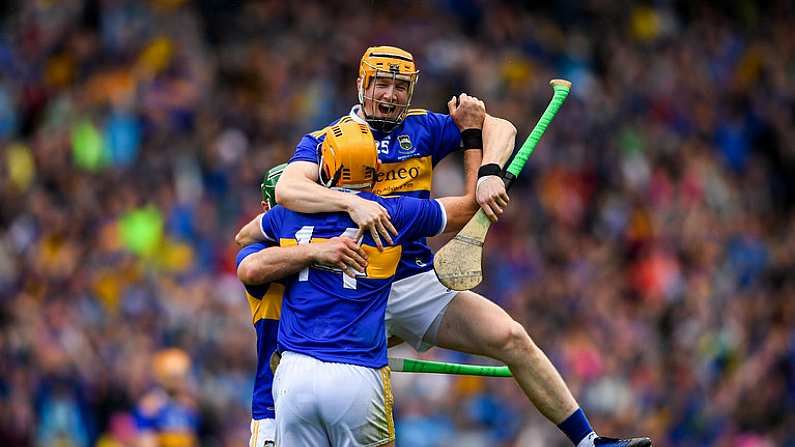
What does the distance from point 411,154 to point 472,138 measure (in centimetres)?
34

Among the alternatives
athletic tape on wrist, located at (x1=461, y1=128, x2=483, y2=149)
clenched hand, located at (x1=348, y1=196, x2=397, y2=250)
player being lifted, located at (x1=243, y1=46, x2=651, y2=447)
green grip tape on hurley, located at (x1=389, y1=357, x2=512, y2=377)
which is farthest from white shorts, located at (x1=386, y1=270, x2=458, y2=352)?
clenched hand, located at (x1=348, y1=196, x2=397, y2=250)

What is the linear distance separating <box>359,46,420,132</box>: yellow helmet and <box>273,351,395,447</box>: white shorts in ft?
3.81

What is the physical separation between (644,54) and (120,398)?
810 centimetres

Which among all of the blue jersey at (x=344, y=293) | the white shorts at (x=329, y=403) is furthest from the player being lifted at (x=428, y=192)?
the white shorts at (x=329, y=403)

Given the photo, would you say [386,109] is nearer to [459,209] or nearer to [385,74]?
[385,74]

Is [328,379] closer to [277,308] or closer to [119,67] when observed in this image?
[277,308]

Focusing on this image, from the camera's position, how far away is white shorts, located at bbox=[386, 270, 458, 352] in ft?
24.3

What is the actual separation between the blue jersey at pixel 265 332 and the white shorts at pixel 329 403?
1.71ft

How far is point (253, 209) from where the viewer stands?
1471cm

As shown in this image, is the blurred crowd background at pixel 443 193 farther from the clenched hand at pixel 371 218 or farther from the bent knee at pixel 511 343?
the clenched hand at pixel 371 218

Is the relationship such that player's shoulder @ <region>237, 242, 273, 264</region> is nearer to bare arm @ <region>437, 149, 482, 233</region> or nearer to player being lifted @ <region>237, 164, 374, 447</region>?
player being lifted @ <region>237, 164, 374, 447</region>

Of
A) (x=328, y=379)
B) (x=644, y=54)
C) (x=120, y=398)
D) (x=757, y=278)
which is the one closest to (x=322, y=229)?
(x=328, y=379)

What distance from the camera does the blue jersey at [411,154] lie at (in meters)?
7.16

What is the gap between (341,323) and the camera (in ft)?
22.1
